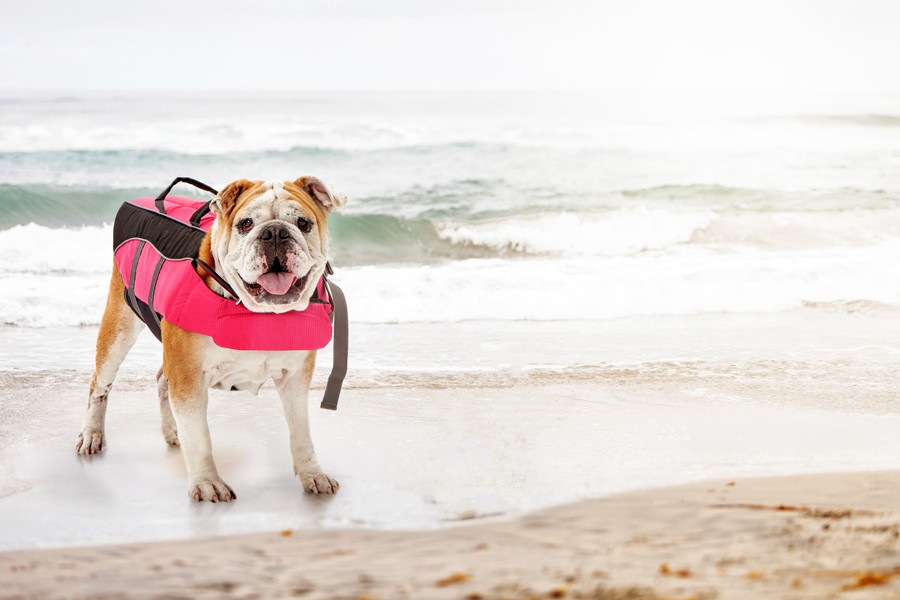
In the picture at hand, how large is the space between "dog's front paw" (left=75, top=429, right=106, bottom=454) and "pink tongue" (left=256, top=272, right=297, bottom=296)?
1.34 m

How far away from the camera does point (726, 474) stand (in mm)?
3549

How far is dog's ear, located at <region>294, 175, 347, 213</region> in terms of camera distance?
10.5 ft

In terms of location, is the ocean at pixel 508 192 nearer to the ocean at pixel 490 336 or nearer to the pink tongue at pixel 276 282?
the ocean at pixel 490 336

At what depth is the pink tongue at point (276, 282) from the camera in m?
3.02

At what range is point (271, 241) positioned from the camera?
293 centimetres

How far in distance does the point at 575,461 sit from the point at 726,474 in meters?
0.60

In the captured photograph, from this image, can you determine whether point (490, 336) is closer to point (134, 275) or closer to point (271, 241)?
point (134, 275)

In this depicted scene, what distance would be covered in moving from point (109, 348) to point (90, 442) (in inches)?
16.2

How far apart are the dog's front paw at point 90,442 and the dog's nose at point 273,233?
151 cm

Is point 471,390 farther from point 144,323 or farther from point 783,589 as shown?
point 783,589

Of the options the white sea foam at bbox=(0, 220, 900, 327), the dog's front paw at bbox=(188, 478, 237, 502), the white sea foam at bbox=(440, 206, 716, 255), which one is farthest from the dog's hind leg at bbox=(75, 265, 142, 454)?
the white sea foam at bbox=(440, 206, 716, 255)

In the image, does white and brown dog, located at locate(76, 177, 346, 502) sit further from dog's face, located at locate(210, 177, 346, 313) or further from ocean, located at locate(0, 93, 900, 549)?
ocean, located at locate(0, 93, 900, 549)

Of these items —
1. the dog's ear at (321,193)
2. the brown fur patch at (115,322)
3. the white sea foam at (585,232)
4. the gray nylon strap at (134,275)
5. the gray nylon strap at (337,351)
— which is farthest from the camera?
the white sea foam at (585,232)

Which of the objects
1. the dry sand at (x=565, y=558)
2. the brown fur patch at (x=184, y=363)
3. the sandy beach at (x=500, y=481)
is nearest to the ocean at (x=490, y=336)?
the sandy beach at (x=500, y=481)
